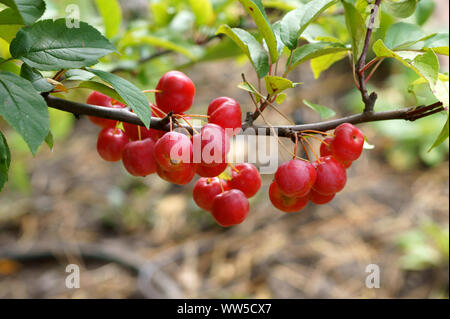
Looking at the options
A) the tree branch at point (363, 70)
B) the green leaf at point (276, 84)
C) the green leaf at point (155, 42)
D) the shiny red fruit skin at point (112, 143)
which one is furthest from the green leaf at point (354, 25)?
the green leaf at point (155, 42)

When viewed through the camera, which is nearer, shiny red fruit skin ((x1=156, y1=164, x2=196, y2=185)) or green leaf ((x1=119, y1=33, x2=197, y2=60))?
shiny red fruit skin ((x1=156, y1=164, x2=196, y2=185))

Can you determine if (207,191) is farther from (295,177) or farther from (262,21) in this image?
(262,21)

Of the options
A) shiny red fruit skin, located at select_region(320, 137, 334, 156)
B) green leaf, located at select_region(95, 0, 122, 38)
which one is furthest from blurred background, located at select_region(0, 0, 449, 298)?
shiny red fruit skin, located at select_region(320, 137, 334, 156)

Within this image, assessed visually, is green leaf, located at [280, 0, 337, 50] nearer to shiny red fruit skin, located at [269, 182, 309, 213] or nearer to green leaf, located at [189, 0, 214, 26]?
shiny red fruit skin, located at [269, 182, 309, 213]

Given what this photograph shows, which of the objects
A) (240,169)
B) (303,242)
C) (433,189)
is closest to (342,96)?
(433,189)

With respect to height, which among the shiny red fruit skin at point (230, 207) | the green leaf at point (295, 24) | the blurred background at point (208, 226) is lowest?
the blurred background at point (208, 226)

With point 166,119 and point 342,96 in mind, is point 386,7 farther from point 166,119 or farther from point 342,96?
point 342,96

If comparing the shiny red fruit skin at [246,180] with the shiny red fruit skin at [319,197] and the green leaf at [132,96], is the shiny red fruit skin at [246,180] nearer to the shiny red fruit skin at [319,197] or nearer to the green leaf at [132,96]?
the shiny red fruit skin at [319,197]
